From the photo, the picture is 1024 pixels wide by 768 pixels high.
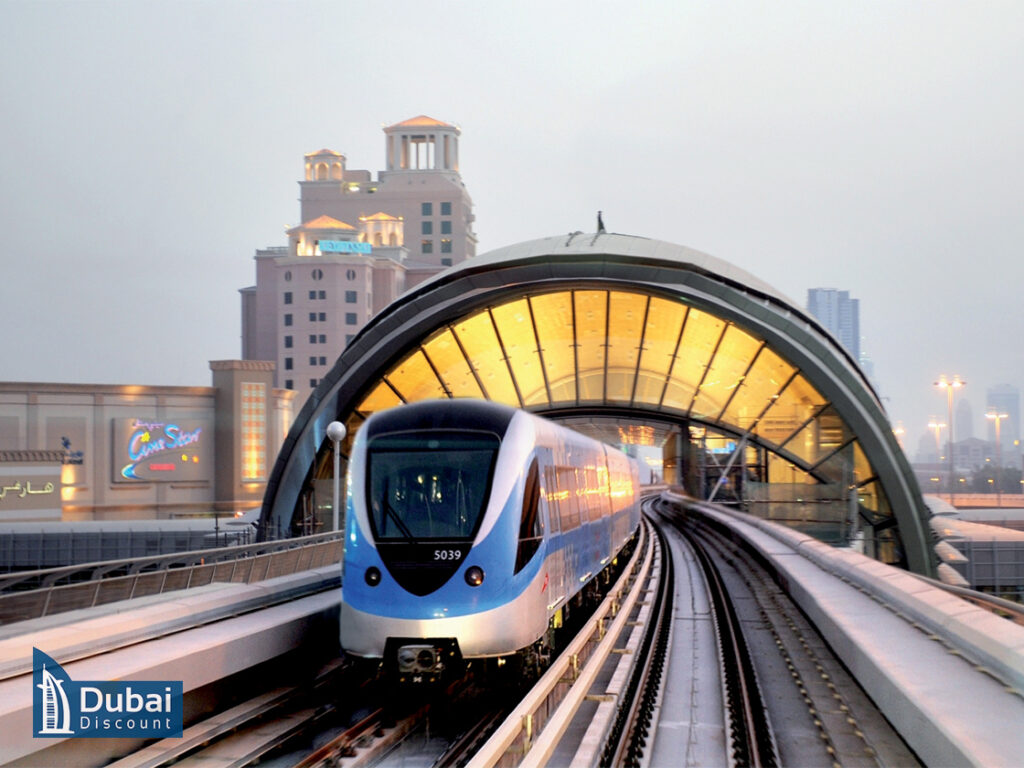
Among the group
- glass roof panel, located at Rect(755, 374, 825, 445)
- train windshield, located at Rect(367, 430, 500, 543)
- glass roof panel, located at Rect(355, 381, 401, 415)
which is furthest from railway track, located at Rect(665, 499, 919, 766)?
glass roof panel, located at Rect(355, 381, 401, 415)

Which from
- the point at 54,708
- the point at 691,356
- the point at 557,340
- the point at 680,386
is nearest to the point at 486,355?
the point at 557,340

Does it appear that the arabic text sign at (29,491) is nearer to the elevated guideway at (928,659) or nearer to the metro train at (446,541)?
the elevated guideway at (928,659)

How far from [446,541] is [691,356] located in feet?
87.5

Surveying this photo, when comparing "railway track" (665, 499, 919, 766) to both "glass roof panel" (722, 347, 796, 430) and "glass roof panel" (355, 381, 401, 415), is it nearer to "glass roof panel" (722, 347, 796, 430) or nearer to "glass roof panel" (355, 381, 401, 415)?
"glass roof panel" (722, 347, 796, 430)

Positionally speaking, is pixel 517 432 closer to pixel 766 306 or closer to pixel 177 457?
pixel 766 306

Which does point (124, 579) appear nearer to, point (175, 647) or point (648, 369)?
point (175, 647)

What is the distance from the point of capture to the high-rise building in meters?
99.4

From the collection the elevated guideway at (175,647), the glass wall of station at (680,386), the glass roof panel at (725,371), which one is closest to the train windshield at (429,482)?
the elevated guideway at (175,647)

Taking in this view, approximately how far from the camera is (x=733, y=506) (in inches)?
1807

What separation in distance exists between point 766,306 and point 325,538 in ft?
45.8

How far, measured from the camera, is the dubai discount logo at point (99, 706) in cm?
785

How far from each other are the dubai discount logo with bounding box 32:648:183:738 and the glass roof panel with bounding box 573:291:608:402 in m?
24.6

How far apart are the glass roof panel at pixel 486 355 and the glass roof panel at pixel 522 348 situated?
12.1 inches

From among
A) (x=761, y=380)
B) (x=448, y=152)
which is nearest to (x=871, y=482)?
(x=761, y=380)
